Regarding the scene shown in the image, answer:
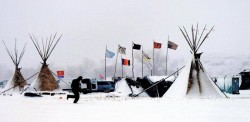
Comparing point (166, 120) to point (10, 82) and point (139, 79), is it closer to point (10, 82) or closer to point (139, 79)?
point (139, 79)

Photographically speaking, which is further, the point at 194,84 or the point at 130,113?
the point at 194,84

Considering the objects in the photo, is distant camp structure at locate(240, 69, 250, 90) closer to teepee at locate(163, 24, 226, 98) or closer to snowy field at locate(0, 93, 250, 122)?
teepee at locate(163, 24, 226, 98)

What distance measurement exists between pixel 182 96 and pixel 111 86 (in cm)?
2163

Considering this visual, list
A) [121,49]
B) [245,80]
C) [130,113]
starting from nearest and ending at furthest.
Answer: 1. [130,113]
2. [121,49]
3. [245,80]

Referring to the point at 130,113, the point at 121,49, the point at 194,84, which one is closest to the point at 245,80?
the point at 121,49

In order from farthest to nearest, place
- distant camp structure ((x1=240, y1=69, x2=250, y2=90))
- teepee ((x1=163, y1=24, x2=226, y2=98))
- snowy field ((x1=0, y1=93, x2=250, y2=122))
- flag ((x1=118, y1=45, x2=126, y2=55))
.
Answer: distant camp structure ((x1=240, y1=69, x2=250, y2=90))
flag ((x1=118, y1=45, x2=126, y2=55))
teepee ((x1=163, y1=24, x2=226, y2=98))
snowy field ((x1=0, y1=93, x2=250, y2=122))

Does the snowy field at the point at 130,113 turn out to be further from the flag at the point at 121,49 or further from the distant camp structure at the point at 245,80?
the distant camp structure at the point at 245,80

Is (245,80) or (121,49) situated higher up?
(121,49)

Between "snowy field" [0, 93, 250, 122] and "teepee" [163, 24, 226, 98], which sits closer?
"snowy field" [0, 93, 250, 122]

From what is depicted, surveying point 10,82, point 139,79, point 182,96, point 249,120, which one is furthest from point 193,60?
point 10,82

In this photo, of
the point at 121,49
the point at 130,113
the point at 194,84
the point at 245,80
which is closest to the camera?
the point at 130,113

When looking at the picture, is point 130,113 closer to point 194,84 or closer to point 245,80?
point 194,84

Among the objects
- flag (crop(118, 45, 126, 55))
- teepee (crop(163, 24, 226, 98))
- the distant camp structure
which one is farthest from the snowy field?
the distant camp structure

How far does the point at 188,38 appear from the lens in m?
24.6
